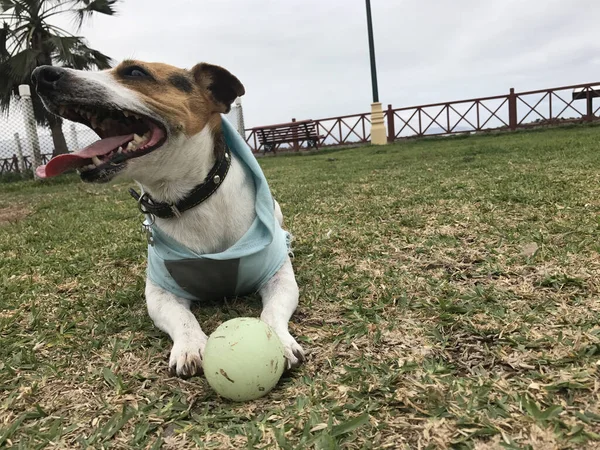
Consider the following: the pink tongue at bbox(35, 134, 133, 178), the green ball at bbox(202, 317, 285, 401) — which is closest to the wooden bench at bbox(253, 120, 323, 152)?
the pink tongue at bbox(35, 134, 133, 178)

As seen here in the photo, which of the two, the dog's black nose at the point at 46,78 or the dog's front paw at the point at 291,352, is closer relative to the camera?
the dog's front paw at the point at 291,352

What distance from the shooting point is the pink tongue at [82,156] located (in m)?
1.96

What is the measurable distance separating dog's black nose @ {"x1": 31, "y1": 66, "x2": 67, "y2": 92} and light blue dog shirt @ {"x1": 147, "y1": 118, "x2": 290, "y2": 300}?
0.73m

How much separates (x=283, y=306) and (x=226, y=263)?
0.32 m

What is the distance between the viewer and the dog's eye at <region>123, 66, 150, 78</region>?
220cm

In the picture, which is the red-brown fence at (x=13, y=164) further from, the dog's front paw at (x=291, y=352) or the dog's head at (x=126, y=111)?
the dog's front paw at (x=291, y=352)

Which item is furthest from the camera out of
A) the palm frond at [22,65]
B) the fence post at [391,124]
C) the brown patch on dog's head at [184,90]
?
the fence post at [391,124]

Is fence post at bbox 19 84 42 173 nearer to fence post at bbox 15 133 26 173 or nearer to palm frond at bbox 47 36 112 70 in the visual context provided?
fence post at bbox 15 133 26 173

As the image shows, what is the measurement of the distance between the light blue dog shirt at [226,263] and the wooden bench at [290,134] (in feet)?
55.0

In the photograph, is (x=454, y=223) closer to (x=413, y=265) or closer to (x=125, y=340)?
(x=413, y=265)

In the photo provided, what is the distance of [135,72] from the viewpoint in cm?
221

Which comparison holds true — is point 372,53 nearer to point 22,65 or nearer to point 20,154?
point 22,65

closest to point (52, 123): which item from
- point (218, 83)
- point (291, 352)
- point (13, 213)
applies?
point (13, 213)

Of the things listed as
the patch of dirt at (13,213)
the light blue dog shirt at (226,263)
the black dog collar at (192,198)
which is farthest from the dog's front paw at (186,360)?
the patch of dirt at (13,213)
